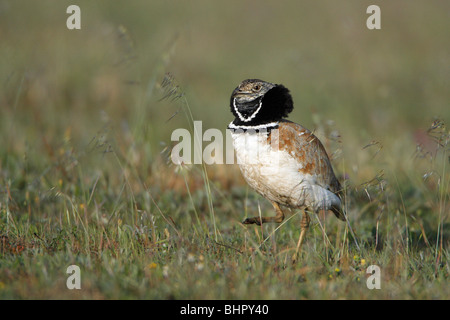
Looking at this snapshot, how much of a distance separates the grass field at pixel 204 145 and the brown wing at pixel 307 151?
0.16 metres

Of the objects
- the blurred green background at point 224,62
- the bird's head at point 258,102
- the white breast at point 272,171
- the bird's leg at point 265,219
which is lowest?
the bird's leg at point 265,219

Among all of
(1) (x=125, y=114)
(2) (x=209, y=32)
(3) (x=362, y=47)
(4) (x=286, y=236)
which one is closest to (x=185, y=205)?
(4) (x=286, y=236)

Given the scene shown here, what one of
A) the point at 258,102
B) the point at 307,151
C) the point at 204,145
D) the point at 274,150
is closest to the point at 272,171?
the point at 274,150

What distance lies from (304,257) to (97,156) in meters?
4.51

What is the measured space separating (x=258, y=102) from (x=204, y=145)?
13.7 ft

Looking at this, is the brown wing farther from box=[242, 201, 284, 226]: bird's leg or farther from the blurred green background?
the blurred green background

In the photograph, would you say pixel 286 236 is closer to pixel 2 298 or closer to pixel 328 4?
pixel 2 298

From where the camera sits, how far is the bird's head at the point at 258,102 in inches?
196

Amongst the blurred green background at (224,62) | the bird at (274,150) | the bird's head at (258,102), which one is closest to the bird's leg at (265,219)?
the bird at (274,150)

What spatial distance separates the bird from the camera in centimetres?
485

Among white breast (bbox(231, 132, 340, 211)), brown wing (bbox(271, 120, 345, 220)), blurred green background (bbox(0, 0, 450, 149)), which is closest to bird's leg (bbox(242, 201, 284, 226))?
white breast (bbox(231, 132, 340, 211))

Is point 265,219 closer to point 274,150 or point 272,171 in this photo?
point 272,171

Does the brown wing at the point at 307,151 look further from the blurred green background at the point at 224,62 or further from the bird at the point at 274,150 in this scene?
the blurred green background at the point at 224,62

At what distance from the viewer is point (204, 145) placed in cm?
910
